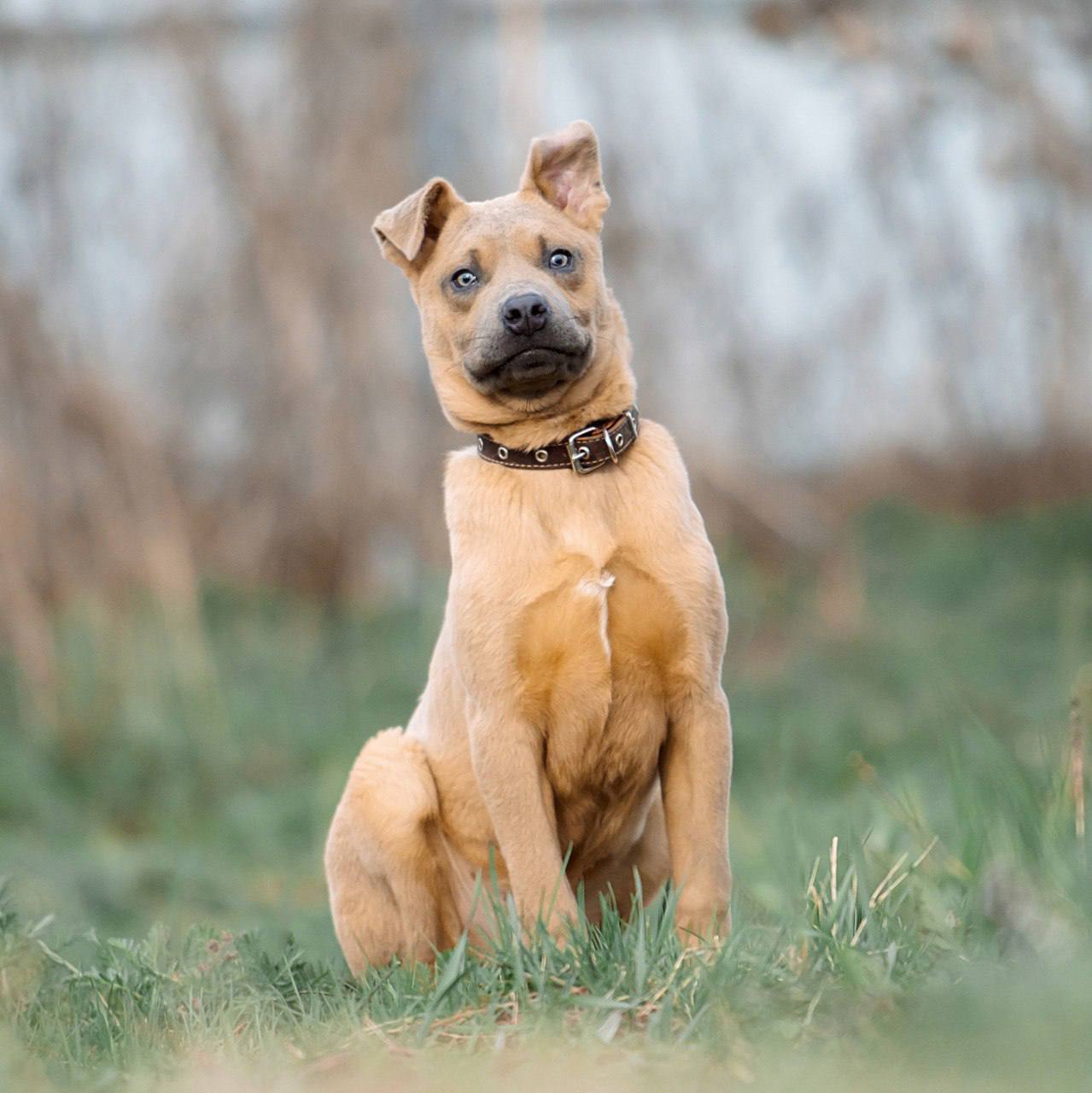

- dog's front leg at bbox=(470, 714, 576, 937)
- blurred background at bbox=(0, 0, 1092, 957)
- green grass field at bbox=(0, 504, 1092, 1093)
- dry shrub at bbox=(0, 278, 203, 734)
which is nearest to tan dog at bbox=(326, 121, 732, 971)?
dog's front leg at bbox=(470, 714, 576, 937)

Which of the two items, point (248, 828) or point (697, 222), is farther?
point (697, 222)

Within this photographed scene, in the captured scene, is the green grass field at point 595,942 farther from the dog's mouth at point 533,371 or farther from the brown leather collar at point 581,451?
the dog's mouth at point 533,371

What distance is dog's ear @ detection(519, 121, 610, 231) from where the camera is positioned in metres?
4.00

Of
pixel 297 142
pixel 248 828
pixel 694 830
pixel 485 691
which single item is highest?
pixel 297 142

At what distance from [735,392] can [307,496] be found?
9.22 feet

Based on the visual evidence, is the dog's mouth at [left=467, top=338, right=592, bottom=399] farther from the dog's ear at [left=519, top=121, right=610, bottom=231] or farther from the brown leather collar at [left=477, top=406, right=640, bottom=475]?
the dog's ear at [left=519, top=121, right=610, bottom=231]

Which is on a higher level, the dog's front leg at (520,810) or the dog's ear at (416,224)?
the dog's ear at (416,224)

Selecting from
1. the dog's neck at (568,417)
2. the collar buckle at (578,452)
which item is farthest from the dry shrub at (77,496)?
the collar buckle at (578,452)

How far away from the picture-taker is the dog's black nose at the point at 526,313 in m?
3.53

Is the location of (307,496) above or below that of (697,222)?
below

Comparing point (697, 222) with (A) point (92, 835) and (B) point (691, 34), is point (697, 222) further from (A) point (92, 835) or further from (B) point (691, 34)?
(A) point (92, 835)

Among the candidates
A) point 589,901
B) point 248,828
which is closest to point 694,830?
point 589,901

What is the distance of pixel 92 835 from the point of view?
277 inches

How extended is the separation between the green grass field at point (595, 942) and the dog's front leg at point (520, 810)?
0.15 m
